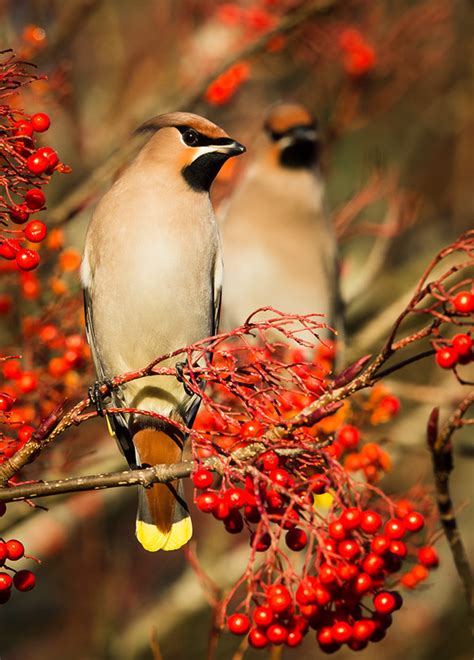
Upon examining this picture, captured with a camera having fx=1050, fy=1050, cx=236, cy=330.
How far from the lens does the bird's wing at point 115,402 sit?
3.43m

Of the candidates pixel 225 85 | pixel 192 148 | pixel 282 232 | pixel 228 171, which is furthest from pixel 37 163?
pixel 228 171

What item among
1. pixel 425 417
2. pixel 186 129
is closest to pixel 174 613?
pixel 425 417

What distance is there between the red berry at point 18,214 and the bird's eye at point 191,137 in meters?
1.36

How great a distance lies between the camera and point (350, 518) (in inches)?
86.4

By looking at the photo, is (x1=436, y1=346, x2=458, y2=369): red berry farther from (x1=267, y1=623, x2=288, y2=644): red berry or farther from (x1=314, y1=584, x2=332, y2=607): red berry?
(x1=267, y1=623, x2=288, y2=644): red berry

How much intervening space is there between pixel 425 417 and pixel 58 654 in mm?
Answer: 3633

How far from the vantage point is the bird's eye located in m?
3.43

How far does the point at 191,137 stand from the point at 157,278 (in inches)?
20.4

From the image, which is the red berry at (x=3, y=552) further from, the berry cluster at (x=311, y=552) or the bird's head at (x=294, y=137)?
the bird's head at (x=294, y=137)

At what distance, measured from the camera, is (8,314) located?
392 centimetres

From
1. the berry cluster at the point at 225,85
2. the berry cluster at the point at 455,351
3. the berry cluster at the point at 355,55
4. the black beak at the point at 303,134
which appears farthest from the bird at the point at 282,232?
the berry cluster at the point at 455,351

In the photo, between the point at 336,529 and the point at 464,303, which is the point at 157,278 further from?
the point at 464,303

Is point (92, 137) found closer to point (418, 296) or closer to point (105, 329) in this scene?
point (105, 329)

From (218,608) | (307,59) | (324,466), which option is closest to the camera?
(324,466)
